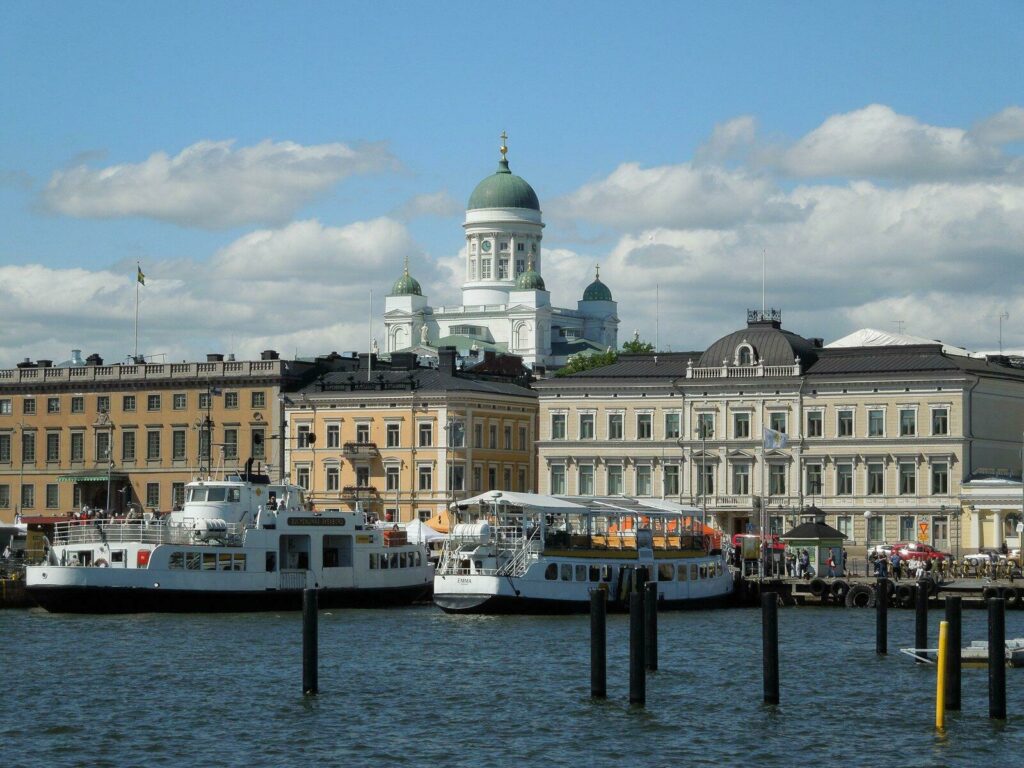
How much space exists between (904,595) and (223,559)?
87.9 feet

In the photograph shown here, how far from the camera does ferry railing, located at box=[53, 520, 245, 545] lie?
257 ft

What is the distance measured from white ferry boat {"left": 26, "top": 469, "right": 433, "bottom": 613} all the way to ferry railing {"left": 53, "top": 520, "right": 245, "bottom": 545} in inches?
1.5

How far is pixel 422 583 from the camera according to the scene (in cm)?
8825

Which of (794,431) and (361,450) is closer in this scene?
(794,431)

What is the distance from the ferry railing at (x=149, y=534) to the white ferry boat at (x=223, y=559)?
0.12ft

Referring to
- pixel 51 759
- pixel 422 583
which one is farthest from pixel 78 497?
pixel 51 759

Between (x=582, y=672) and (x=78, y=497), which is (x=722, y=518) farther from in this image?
(x=582, y=672)

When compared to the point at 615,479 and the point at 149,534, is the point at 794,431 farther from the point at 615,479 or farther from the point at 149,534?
the point at 149,534

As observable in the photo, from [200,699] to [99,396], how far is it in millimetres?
87227

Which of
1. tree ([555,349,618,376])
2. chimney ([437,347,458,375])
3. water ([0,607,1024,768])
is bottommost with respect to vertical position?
water ([0,607,1024,768])

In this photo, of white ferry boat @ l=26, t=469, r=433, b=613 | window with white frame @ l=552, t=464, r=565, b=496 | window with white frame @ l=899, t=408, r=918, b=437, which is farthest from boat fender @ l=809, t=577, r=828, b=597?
window with white frame @ l=552, t=464, r=565, b=496

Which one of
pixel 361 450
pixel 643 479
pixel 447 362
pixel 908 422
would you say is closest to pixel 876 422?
pixel 908 422

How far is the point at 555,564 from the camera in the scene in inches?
3108

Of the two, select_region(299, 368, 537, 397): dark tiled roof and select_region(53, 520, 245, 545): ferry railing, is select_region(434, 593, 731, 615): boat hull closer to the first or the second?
select_region(53, 520, 245, 545): ferry railing
